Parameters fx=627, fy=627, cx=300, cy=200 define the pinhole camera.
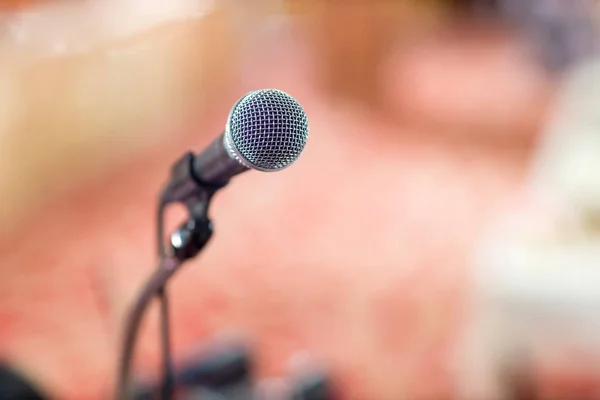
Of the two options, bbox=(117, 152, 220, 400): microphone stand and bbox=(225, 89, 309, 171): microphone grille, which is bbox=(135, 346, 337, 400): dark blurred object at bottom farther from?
bbox=(225, 89, 309, 171): microphone grille

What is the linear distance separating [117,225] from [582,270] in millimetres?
1873

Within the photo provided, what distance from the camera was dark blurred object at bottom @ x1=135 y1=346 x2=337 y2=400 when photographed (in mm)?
1204

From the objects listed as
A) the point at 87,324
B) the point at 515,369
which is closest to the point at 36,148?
the point at 87,324

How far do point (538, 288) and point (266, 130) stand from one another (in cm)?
114

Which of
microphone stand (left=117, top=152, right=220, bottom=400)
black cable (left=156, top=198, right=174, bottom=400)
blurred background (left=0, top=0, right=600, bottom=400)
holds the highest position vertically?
microphone stand (left=117, top=152, right=220, bottom=400)

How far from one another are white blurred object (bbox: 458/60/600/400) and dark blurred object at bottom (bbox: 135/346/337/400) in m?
0.41

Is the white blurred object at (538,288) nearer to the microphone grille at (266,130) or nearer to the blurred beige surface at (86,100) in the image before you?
the microphone grille at (266,130)

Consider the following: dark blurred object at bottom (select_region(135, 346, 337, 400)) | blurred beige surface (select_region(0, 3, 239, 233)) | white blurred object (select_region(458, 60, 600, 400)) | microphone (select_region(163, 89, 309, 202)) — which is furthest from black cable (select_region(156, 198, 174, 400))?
blurred beige surface (select_region(0, 3, 239, 233))

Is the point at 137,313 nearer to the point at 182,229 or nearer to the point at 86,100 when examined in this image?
the point at 182,229

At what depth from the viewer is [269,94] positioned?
42 cm

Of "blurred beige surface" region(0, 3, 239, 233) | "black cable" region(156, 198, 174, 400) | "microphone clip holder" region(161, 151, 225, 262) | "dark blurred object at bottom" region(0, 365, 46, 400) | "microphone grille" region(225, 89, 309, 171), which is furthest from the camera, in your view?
"blurred beige surface" region(0, 3, 239, 233)

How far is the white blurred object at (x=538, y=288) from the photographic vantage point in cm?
136

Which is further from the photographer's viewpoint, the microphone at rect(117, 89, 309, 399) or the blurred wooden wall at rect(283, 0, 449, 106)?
the blurred wooden wall at rect(283, 0, 449, 106)

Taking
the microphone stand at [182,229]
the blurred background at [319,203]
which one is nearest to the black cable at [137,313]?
the microphone stand at [182,229]
